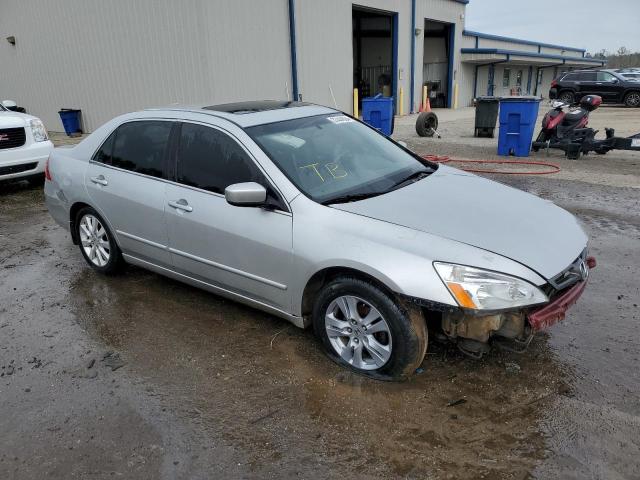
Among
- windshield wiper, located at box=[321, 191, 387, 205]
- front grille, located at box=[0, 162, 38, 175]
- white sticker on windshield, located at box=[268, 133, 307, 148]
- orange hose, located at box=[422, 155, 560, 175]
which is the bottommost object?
orange hose, located at box=[422, 155, 560, 175]

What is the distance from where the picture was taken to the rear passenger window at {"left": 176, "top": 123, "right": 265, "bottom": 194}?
3635 mm

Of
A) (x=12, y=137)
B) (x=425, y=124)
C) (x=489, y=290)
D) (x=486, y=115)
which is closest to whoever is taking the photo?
(x=489, y=290)

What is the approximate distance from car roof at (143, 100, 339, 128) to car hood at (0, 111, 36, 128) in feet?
17.8

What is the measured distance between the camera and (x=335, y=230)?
3141 mm

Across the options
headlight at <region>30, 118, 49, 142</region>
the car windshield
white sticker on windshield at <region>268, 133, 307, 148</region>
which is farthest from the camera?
headlight at <region>30, 118, 49, 142</region>

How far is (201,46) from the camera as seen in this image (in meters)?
12.9

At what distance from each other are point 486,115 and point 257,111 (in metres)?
11.7

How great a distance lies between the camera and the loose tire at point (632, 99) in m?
23.2

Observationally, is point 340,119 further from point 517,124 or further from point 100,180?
point 517,124

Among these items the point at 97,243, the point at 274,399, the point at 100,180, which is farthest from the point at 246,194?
the point at 97,243

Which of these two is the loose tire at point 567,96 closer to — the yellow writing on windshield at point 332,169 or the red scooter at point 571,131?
the red scooter at point 571,131

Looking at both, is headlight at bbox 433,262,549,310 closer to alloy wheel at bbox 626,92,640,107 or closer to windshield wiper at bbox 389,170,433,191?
windshield wiper at bbox 389,170,433,191

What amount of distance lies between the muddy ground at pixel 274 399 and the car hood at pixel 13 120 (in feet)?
16.3

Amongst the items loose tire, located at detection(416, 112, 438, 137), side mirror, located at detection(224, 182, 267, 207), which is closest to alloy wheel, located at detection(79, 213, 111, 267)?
side mirror, located at detection(224, 182, 267, 207)
